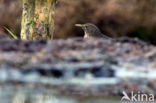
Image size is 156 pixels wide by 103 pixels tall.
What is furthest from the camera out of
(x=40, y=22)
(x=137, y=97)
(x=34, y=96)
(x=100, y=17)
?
(x=100, y=17)

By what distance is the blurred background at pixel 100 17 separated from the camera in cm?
2069

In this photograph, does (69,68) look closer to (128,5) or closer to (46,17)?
(46,17)

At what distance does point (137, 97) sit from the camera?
477cm

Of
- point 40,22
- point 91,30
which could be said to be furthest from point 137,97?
point 91,30

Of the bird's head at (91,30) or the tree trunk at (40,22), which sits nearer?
the tree trunk at (40,22)

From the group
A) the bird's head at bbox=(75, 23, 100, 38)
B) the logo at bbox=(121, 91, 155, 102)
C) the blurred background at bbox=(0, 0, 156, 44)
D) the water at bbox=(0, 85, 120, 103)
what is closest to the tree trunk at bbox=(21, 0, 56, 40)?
the bird's head at bbox=(75, 23, 100, 38)

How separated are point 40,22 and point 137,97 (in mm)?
3352

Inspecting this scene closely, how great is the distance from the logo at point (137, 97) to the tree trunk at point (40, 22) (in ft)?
10.6

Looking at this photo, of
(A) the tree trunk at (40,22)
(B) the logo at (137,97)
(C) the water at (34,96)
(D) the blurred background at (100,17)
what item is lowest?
(D) the blurred background at (100,17)

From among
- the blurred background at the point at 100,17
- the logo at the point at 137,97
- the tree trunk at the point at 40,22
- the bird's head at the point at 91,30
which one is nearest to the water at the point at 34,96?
the logo at the point at 137,97

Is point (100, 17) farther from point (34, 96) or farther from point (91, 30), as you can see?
point (34, 96)

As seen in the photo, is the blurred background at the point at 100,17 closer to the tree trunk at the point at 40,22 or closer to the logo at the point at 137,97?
the tree trunk at the point at 40,22

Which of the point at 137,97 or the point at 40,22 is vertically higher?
the point at 40,22

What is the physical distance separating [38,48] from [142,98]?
0.92 metres
